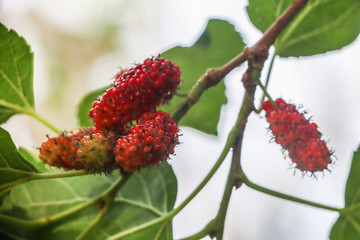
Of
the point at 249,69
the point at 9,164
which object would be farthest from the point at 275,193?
the point at 9,164

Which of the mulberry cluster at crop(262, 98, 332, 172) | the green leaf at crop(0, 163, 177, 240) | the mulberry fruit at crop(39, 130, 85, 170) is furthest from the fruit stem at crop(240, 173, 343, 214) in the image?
the mulberry fruit at crop(39, 130, 85, 170)

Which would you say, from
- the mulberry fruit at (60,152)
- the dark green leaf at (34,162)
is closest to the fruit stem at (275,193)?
the mulberry fruit at (60,152)

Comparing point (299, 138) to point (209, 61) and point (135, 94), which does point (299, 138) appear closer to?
point (135, 94)

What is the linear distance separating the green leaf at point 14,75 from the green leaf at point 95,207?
18 centimetres

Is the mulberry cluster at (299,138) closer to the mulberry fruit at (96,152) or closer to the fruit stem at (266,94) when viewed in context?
the fruit stem at (266,94)

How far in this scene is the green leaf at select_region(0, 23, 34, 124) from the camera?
83cm

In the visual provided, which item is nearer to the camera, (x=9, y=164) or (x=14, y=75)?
(x=9, y=164)

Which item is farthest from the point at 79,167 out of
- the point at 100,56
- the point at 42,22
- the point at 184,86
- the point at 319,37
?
the point at 42,22

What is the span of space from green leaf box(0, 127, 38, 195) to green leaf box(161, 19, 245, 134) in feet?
1.55

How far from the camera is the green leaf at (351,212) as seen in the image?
31.7 inches

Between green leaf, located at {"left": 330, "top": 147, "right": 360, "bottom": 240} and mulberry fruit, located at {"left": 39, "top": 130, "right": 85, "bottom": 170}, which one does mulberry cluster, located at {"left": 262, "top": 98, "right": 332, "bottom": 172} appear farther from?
mulberry fruit, located at {"left": 39, "top": 130, "right": 85, "bottom": 170}

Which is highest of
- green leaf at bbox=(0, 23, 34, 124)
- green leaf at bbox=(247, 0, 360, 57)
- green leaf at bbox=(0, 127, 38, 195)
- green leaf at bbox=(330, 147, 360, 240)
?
green leaf at bbox=(247, 0, 360, 57)

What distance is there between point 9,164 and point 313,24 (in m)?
0.69

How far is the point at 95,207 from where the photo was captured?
830 mm
